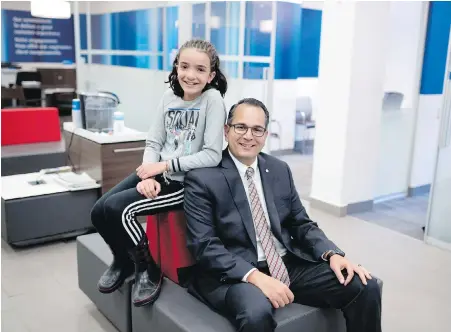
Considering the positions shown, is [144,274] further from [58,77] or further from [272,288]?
[58,77]

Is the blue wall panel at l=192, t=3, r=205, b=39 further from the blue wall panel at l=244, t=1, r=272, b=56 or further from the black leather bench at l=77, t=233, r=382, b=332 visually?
the black leather bench at l=77, t=233, r=382, b=332

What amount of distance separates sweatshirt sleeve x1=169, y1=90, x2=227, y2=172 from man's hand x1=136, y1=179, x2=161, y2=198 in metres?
0.11

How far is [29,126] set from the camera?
501cm

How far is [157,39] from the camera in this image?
6.96m

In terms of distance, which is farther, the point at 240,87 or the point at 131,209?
the point at 240,87

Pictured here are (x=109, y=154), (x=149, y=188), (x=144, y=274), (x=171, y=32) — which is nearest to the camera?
(x=149, y=188)

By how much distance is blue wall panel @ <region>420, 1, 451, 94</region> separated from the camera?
4871 mm

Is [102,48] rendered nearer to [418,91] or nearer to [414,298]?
[418,91]

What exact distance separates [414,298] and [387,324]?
44cm

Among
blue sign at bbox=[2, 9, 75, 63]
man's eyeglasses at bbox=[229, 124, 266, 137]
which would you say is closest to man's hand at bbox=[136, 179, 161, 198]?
man's eyeglasses at bbox=[229, 124, 266, 137]

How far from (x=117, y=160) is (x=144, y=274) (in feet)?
5.77

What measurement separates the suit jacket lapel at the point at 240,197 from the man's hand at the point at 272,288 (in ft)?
0.60

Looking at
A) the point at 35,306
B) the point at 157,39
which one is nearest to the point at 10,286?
the point at 35,306

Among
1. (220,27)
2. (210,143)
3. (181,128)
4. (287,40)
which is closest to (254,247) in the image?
(210,143)
